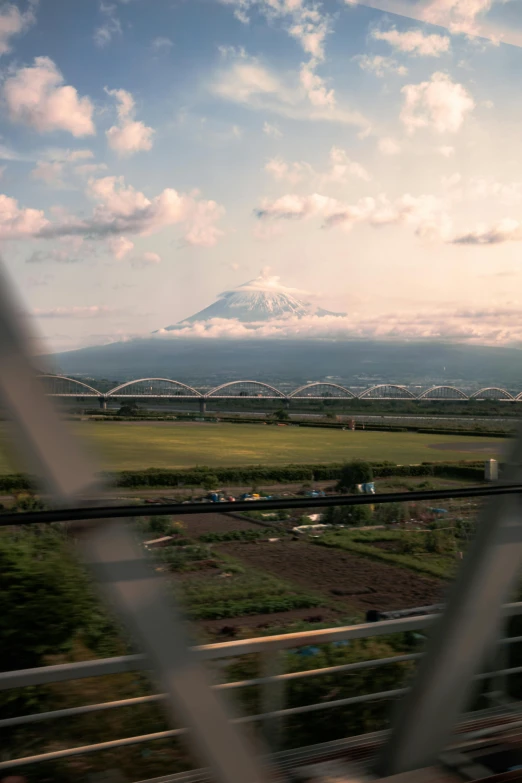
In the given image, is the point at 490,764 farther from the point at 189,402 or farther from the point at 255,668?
the point at 189,402

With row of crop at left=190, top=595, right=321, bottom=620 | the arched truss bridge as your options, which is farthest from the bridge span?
row of crop at left=190, top=595, right=321, bottom=620

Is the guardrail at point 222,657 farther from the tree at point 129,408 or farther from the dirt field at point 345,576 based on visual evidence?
the tree at point 129,408

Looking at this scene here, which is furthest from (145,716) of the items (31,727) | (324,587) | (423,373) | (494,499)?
(423,373)

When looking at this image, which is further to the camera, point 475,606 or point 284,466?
point 284,466

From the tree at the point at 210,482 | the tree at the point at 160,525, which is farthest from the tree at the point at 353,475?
the tree at the point at 160,525

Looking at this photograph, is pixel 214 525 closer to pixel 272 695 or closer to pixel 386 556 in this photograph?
pixel 272 695

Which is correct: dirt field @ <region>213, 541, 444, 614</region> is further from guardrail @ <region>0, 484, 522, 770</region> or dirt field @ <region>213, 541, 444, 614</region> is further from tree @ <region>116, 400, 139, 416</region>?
tree @ <region>116, 400, 139, 416</region>
